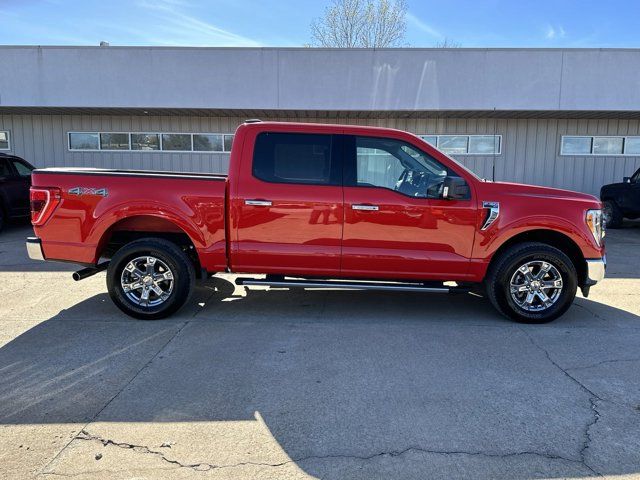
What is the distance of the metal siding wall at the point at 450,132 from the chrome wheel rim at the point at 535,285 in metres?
9.94

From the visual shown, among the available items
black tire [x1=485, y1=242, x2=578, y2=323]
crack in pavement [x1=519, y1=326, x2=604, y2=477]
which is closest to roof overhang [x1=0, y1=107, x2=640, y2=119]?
black tire [x1=485, y1=242, x2=578, y2=323]

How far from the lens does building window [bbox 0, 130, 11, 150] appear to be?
1488 centimetres

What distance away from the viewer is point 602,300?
6219 mm

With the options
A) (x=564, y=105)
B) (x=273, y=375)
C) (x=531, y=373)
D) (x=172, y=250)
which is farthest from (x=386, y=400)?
(x=564, y=105)

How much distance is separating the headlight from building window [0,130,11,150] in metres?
16.4

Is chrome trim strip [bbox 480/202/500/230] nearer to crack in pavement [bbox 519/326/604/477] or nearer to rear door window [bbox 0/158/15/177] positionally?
crack in pavement [bbox 519/326/604/477]

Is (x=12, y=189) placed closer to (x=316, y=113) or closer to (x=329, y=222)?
(x=316, y=113)

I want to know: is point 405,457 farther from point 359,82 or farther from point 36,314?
point 359,82

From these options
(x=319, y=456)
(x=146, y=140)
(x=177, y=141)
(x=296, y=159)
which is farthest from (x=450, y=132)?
(x=319, y=456)

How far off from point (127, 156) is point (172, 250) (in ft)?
36.2

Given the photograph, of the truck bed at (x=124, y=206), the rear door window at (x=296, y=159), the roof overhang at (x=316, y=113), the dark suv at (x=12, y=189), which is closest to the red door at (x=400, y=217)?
the rear door window at (x=296, y=159)

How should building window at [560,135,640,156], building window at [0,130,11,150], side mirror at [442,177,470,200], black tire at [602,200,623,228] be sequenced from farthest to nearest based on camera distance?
1. building window at [0,130,11,150]
2. building window at [560,135,640,156]
3. black tire at [602,200,623,228]
4. side mirror at [442,177,470,200]

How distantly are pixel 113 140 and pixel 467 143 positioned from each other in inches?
435

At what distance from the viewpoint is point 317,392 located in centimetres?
353
